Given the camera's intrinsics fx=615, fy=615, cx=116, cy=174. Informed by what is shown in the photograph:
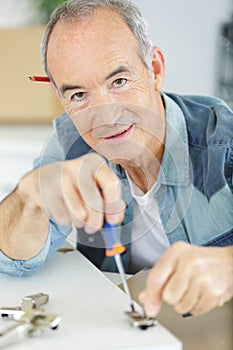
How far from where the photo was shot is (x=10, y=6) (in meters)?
0.92

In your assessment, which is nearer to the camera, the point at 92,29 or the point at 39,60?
the point at 92,29

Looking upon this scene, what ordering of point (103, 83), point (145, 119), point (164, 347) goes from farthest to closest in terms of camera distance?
point (145, 119) → point (103, 83) → point (164, 347)

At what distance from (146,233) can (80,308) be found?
287 mm

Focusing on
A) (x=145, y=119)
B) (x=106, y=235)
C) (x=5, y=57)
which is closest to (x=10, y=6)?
(x=5, y=57)

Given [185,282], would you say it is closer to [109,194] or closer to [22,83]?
[109,194]

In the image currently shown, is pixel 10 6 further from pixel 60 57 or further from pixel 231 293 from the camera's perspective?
pixel 231 293

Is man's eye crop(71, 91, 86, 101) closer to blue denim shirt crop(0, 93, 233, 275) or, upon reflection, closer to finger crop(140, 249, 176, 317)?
blue denim shirt crop(0, 93, 233, 275)

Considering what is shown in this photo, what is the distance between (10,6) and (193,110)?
1.12ft

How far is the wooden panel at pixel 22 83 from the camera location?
2.91 feet

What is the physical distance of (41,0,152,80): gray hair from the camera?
0.63 metres

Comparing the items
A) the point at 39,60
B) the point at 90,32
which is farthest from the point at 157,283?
the point at 39,60

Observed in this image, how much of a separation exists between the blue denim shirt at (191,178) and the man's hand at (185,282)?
22 centimetres

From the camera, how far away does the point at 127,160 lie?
2.36 ft

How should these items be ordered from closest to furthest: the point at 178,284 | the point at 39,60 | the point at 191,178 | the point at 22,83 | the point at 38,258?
the point at 178,284, the point at 38,258, the point at 191,178, the point at 39,60, the point at 22,83
